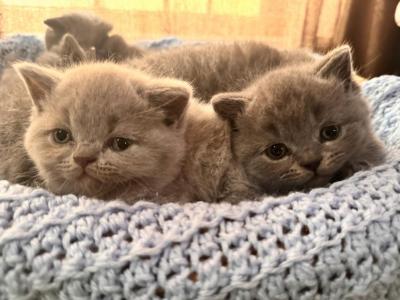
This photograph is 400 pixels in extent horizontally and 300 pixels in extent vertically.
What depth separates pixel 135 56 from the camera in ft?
5.39

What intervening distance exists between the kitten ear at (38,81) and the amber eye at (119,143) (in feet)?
A: 0.71

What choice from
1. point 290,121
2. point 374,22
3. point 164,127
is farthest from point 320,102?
point 374,22

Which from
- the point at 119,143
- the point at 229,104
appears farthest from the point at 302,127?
the point at 119,143

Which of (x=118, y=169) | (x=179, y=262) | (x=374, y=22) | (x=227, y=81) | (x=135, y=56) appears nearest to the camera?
(x=179, y=262)

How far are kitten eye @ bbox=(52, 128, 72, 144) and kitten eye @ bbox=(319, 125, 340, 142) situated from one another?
56 centimetres

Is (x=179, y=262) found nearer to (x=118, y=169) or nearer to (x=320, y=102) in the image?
(x=118, y=169)

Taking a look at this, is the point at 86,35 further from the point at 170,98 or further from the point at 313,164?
the point at 313,164

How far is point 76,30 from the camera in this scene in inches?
65.6

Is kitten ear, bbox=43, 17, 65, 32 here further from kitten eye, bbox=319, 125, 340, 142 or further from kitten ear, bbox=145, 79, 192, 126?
kitten eye, bbox=319, 125, 340, 142

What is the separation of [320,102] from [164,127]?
1.18ft

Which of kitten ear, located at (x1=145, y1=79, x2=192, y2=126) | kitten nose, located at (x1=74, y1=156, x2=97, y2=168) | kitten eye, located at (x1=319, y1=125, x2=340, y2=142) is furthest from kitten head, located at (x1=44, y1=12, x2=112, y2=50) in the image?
kitten eye, located at (x1=319, y1=125, x2=340, y2=142)

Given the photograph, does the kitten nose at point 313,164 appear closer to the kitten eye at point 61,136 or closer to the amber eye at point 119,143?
the amber eye at point 119,143

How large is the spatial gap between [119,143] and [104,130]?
0.14 ft

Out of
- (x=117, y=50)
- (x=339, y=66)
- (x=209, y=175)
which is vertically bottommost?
(x=209, y=175)
